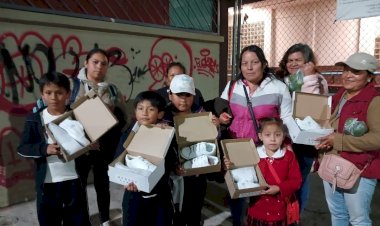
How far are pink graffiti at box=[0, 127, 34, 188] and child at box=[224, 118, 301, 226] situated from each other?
235 cm

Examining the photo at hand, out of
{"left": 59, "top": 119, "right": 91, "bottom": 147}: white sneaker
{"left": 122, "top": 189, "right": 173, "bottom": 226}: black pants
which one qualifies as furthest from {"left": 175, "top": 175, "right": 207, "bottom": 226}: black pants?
{"left": 59, "top": 119, "right": 91, "bottom": 147}: white sneaker

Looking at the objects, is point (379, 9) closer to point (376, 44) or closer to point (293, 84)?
point (293, 84)

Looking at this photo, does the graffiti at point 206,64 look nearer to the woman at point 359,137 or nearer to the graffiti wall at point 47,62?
the graffiti wall at point 47,62

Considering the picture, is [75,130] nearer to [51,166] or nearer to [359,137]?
[51,166]

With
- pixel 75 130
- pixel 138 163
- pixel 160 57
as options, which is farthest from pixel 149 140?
pixel 160 57

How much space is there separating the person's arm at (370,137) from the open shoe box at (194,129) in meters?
0.83

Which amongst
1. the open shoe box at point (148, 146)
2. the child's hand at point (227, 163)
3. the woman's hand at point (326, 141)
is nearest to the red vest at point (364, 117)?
the woman's hand at point (326, 141)

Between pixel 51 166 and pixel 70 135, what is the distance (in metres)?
0.30

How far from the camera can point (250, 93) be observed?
229 centimetres

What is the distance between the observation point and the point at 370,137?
6.18 ft

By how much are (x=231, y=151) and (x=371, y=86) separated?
0.99 metres

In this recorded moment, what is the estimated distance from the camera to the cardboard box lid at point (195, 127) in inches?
85.0

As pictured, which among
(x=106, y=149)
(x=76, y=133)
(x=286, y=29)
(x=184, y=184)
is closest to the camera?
(x=76, y=133)

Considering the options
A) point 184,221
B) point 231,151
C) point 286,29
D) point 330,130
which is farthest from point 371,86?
point 286,29
